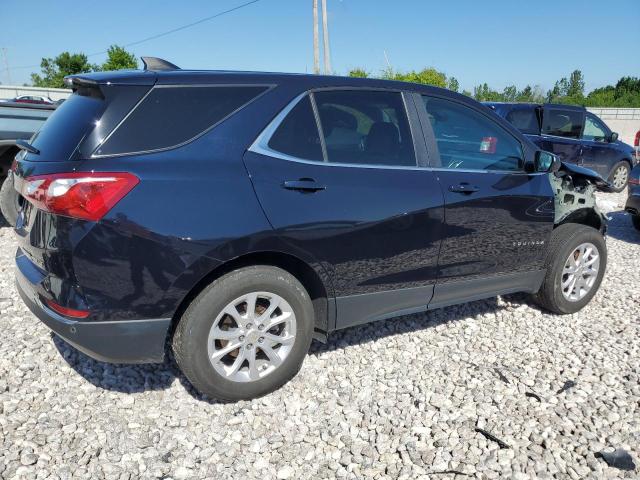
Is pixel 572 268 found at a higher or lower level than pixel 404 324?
higher

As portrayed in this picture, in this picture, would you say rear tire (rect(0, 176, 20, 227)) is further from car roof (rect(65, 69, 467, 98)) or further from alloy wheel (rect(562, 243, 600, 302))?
alloy wheel (rect(562, 243, 600, 302))

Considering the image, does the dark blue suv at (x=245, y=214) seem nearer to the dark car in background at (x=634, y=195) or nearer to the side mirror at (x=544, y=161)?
the side mirror at (x=544, y=161)

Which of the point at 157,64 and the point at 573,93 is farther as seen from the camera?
the point at 573,93

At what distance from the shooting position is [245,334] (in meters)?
2.77

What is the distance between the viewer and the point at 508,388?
3.17m

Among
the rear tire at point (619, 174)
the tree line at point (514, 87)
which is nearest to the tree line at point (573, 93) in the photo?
the tree line at point (514, 87)

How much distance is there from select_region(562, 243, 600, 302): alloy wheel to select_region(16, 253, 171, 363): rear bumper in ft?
10.7

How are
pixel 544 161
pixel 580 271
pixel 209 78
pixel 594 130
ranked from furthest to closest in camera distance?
1. pixel 594 130
2. pixel 580 271
3. pixel 544 161
4. pixel 209 78

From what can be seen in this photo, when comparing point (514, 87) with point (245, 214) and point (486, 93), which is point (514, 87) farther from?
point (245, 214)

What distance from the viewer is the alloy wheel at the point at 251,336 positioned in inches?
107

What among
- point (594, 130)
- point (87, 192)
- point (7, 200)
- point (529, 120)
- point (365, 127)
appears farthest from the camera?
point (594, 130)

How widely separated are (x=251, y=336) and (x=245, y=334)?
41mm

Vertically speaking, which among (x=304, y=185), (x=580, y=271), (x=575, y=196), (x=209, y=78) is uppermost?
(x=209, y=78)

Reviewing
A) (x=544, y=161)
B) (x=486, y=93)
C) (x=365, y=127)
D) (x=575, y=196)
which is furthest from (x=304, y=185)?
(x=486, y=93)
